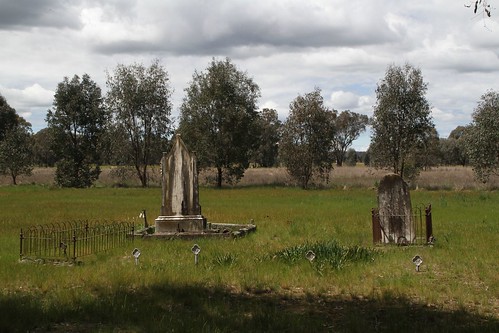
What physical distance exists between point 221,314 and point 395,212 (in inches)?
368

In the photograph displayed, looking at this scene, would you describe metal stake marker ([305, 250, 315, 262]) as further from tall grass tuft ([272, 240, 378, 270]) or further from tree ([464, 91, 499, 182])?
tree ([464, 91, 499, 182])

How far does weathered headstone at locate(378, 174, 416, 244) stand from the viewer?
1612 cm

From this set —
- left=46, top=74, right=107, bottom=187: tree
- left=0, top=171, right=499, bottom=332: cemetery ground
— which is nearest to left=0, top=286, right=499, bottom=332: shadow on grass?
left=0, top=171, right=499, bottom=332: cemetery ground

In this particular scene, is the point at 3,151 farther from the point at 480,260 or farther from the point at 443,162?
the point at 443,162

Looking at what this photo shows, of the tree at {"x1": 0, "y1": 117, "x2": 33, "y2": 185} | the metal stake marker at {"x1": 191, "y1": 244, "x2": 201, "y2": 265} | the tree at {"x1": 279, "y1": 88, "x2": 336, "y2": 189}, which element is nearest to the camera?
the metal stake marker at {"x1": 191, "y1": 244, "x2": 201, "y2": 265}

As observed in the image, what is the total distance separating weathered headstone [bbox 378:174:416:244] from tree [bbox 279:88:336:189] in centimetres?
3593

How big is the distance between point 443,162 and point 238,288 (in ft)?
408

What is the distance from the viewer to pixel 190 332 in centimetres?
728

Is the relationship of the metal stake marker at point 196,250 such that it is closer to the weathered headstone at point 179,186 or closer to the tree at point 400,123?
the weathered headstone at point 179,186

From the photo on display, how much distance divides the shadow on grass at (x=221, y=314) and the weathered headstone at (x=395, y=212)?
687cm

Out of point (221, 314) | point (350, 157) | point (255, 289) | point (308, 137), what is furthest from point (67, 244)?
point (350, 157)

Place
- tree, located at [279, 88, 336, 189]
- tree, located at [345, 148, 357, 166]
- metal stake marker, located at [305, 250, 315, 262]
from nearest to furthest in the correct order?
metal stake marker, located at [305, 250, 315, 262] → tree, located at [279, 88, 336, 189] → tree, located at [345, 148, 357, 166]

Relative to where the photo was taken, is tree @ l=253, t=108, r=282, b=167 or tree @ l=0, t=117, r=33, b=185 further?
tree @ l=253, t=108, r=282, b=167

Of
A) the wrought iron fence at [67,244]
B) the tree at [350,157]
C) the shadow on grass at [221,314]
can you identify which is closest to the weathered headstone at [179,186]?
the wrought iron fence at [67,244]
